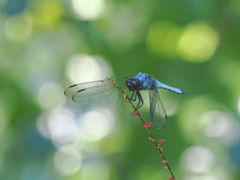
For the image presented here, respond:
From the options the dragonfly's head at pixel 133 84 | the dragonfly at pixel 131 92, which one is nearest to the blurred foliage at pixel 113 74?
the dragonfly at pixel 131 92

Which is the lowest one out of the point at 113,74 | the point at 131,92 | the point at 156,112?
the point at 156,112

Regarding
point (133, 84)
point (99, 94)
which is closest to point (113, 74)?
point (99, 94)

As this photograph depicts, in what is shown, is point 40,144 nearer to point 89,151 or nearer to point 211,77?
point 89,151

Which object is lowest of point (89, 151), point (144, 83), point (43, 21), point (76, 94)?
point (144, 83)

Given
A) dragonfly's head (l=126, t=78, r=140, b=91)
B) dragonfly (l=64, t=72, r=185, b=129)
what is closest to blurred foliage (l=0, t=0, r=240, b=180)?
dragonfly (l=64, t=72, r=185, b=129)

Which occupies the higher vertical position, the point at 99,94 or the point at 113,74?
the point at 113,74

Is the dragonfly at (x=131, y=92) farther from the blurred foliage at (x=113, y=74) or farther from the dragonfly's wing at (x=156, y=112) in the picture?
the blurred foliage at (x=113, y=74)

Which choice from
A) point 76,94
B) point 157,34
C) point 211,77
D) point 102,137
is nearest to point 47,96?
point 102,137

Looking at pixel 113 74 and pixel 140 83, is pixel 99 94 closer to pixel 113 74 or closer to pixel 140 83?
pixel 140 83
